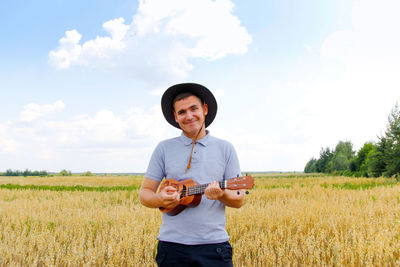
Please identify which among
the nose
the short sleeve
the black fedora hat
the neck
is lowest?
the short sleeve

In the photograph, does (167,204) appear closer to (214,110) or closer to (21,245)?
(214,110)

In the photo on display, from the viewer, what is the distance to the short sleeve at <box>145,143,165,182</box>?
9.27 feet

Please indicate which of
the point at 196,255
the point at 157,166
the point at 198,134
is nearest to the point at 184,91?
the point at 198,134

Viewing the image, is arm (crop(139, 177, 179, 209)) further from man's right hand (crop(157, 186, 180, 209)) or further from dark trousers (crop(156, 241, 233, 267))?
dark trousers (crop(156, 241, 233, 267))

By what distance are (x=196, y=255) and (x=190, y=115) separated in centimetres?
119

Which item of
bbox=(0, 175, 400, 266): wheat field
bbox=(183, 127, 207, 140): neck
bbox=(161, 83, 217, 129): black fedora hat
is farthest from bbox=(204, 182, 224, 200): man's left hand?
bbox=(0, 175, 400, 266): wheat field

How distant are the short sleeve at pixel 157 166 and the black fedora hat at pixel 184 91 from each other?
0.39 metres

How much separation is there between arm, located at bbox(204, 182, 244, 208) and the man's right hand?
0.25 meters

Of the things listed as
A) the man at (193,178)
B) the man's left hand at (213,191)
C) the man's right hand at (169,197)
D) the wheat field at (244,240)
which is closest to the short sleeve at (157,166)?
the man at (193,178)

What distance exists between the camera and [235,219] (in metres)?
6.85

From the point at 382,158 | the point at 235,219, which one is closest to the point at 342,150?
the point at 382,158

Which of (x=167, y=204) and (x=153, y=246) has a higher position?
(x=167, y=204)

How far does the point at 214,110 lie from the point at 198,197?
94cm

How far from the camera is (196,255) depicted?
239cm
